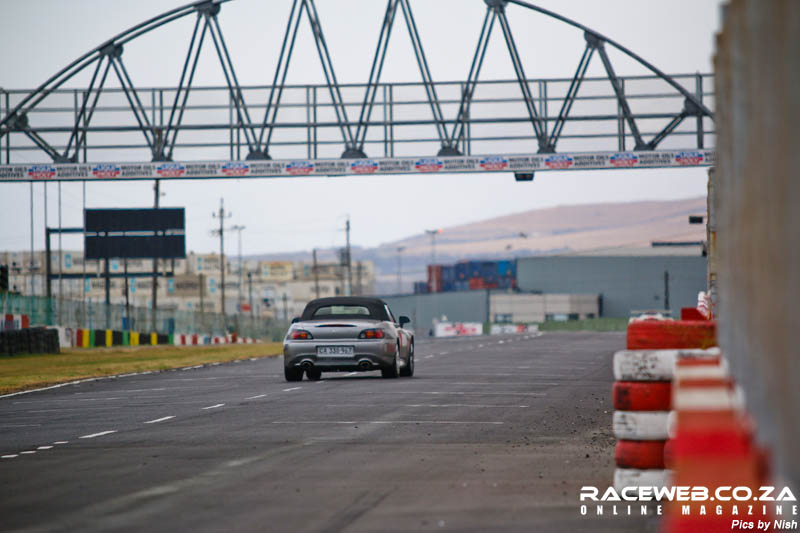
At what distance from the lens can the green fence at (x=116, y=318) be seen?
148 ft

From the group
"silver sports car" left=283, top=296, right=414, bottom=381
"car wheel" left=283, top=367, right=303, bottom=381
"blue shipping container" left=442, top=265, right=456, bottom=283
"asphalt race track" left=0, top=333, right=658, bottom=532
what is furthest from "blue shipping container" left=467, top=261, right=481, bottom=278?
"asphalt race track" left=0, top=333, right=658, bottom=532

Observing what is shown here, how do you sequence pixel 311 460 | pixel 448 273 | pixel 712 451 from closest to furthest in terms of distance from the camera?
pixel 712 451, pixel 311 460, pixel 448 273

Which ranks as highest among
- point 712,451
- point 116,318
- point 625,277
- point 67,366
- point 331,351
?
Result: point 625,277

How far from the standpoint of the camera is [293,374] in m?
21.2

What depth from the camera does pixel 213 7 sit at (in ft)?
121

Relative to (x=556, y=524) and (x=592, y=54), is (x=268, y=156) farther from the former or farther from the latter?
(x=556, y=524)

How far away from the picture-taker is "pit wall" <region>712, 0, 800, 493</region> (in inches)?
126

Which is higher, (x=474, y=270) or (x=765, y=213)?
(x=474, y=270)

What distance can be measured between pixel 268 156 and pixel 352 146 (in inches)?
103

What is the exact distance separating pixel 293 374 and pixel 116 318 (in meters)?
36.6

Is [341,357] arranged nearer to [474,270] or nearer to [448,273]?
[474,270]

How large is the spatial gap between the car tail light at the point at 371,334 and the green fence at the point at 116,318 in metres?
22.8

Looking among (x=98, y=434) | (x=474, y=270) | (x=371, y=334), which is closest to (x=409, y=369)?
(x=371, y=334)


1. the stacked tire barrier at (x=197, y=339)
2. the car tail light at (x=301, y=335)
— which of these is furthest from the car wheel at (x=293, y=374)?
the stacked tire barrier at (x=197, y=339)
